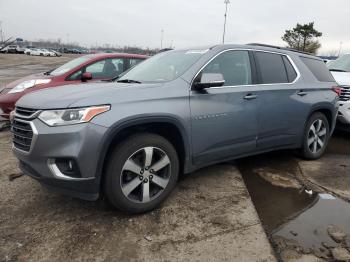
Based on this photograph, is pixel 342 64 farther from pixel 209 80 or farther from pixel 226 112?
pixel 209 80

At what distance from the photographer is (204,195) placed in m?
4.11

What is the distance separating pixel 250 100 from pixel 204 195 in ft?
4.19

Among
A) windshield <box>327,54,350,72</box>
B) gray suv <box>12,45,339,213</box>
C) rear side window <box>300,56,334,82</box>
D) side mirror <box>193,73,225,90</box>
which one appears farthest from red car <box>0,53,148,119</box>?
windshield <box>327,54,350,72</box>

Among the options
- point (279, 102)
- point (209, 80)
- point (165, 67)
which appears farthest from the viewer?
point (279, 102)

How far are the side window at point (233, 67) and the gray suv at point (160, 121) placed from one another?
0.5 inches

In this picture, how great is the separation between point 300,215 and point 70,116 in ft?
8.21

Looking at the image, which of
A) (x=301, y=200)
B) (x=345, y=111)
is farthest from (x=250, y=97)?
(x=345, y=111)

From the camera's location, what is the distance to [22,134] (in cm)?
336

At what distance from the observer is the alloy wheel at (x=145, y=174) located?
342 centimetres

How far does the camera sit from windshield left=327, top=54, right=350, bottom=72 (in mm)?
8227

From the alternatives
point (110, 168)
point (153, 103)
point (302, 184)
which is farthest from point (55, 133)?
point (302, 184)

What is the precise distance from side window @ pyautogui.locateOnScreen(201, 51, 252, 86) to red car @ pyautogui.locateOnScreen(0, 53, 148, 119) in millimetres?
2951

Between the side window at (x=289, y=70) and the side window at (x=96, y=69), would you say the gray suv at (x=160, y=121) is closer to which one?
the side window at (x=289, y=70)

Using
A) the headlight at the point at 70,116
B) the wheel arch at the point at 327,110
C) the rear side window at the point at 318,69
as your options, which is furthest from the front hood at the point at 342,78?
the headlight at the point at 70,116
